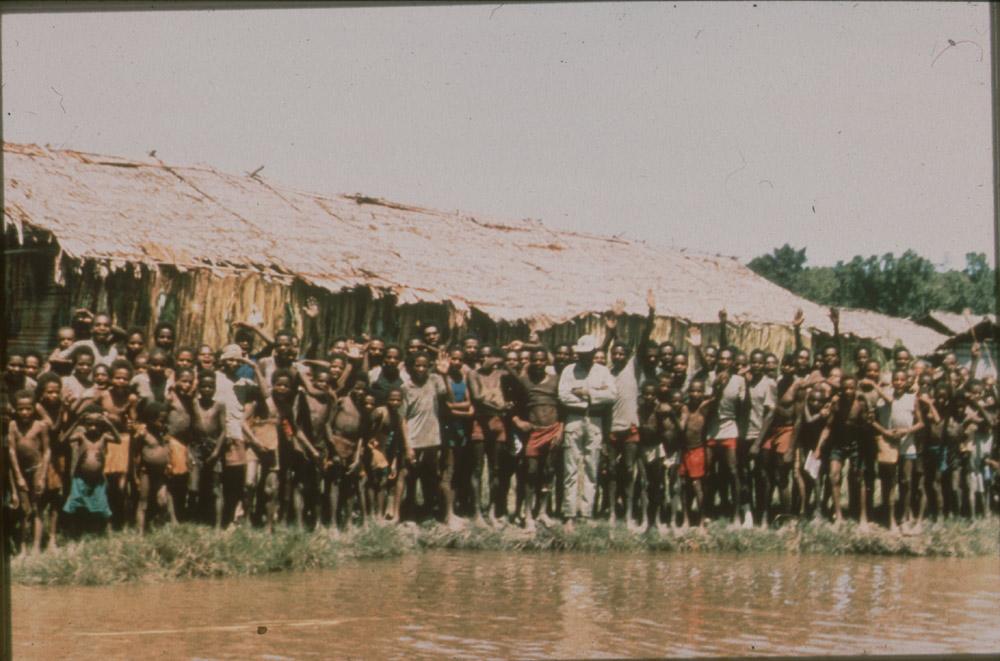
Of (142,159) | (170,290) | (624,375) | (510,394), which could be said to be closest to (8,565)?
(170,290)

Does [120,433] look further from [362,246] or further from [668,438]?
[668,438]

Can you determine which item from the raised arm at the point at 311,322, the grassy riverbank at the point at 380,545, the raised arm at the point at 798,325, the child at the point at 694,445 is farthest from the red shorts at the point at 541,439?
the raised arm at the point at 798,325

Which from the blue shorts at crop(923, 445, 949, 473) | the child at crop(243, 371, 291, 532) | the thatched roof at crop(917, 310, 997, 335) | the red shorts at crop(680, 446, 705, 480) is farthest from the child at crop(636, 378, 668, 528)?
the child at crop(243, 371, 291, 532)

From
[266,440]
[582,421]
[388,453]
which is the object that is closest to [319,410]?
[266,440]

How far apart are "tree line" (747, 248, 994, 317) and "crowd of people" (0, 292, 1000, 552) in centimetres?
29

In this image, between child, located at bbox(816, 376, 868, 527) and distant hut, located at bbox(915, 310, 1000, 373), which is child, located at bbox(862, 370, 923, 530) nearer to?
child, located at bbox(816, 376, 868, 527)

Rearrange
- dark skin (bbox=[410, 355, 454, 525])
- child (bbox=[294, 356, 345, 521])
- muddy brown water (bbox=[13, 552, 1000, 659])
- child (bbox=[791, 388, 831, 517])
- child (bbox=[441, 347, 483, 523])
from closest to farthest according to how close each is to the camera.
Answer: muddy brown water (bbox=[13, 552, 1000, 659]), child (bbox=[294, 356, 345, 521]), dark skin (bbox=[410, 355, 454, 525]), child (bbox=[441, 347, 483, 523]), child (bbox=[791, 388, 831, 517])

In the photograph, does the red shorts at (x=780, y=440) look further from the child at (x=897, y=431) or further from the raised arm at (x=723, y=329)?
the raised arm at (x=723, y=329)

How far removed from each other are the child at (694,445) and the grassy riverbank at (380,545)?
0.19 meters

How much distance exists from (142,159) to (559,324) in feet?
9.46

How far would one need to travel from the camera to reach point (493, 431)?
8.53 m

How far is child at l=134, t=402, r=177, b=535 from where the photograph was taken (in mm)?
7777

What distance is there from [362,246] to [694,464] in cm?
268

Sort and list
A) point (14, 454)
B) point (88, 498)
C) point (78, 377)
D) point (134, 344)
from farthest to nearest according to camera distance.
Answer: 1. point (134, 344)
2. point (78, 377)
3. point (88, 498)
4. point (14, 454)
